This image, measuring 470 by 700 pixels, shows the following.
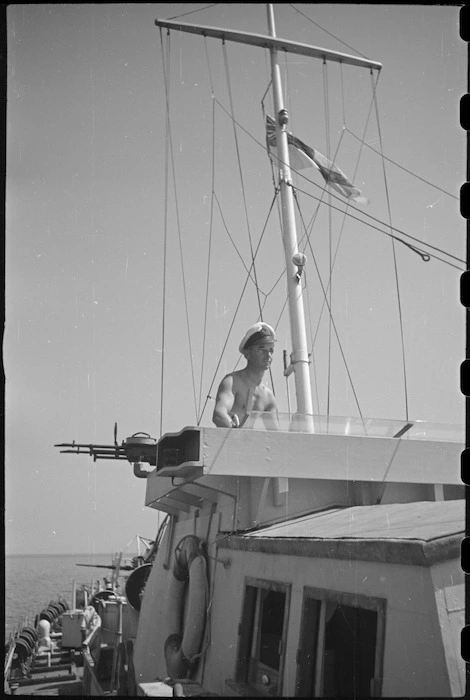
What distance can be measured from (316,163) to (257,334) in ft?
11.9

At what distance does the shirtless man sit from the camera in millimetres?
7004

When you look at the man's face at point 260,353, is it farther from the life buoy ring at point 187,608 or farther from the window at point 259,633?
the window at point 259,633

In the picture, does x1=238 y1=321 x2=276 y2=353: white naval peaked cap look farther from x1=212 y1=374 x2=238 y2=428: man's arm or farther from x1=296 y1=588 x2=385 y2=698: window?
x1=296 y1=588 x2=385 y2=698: window

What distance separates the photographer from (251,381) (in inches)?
283

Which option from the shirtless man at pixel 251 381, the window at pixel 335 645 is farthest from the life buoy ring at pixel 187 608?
the window at pixel 335 645

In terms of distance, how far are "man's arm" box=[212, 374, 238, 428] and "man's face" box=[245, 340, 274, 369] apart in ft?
1.07

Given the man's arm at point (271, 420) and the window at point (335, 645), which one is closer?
the window at point (335, 645)

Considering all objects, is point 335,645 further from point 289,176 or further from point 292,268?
point 289,176

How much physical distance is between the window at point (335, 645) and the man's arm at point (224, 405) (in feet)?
7.17

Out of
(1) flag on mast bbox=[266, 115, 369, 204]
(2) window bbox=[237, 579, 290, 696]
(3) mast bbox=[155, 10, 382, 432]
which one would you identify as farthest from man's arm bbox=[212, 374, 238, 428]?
(1) flag on mast bbox=[266, 115, 369, 204]

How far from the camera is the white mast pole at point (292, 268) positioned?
7758 millimetres

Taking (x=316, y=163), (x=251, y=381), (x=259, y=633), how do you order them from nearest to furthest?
(x=259, y=633)
(x=251, y=381)
(x=316, y=163)

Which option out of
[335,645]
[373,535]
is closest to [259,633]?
[335,645]

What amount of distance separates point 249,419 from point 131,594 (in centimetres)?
551
